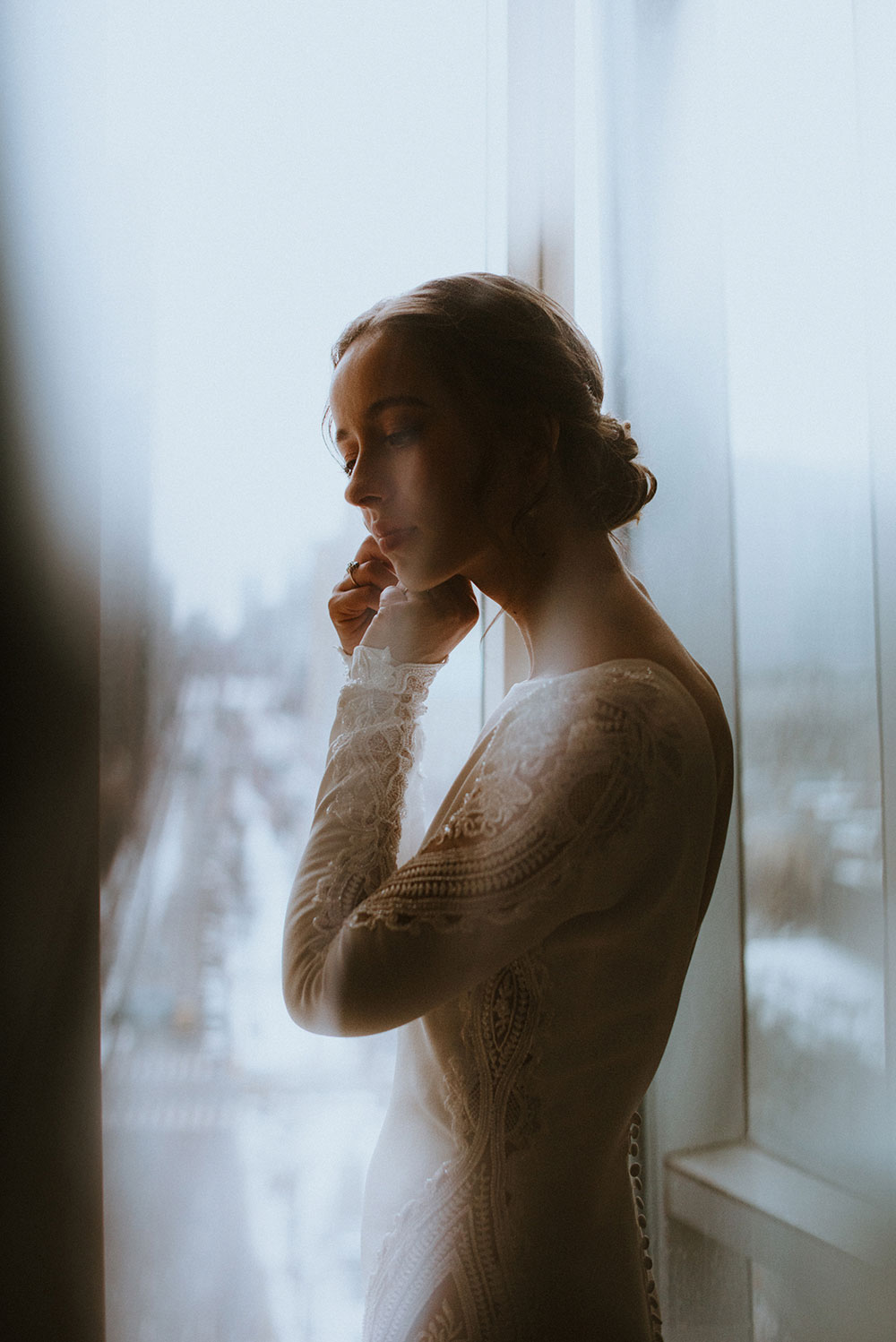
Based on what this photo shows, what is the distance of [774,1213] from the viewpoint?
0.92 meters

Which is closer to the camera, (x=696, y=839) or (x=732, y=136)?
(x=696, y=839)

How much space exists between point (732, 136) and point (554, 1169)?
110 centimetres

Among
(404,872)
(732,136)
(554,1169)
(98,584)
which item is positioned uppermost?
(732,136)

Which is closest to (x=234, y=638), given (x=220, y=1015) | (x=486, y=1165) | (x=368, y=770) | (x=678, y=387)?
(x=368, y=770)

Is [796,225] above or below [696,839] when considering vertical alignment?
above

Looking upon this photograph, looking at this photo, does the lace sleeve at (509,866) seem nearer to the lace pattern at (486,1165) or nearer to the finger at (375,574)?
the lace pattern at (486,1165)

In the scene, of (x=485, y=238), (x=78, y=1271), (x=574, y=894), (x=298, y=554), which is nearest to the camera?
(x=574, y=894)

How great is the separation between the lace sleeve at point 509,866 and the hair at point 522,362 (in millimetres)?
217

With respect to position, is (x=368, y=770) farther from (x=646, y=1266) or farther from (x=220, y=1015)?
(x=646, y=1266)

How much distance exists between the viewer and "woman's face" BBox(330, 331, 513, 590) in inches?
26.9

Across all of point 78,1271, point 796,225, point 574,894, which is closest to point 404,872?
point 574,894

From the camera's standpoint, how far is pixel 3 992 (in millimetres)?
657

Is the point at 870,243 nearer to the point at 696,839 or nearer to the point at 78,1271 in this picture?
the point at 696,839

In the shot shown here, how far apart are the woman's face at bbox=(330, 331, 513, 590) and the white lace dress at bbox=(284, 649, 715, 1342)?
0.51ft
